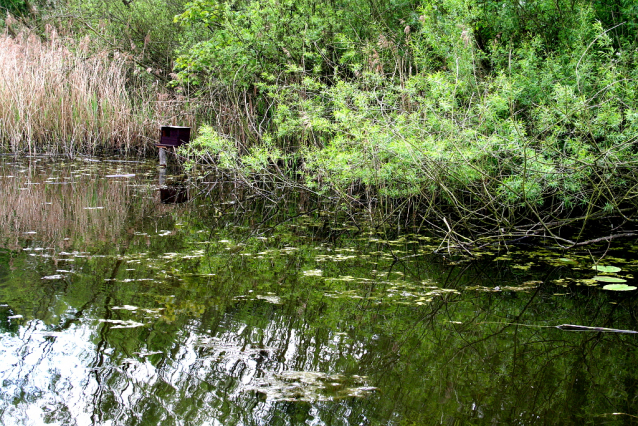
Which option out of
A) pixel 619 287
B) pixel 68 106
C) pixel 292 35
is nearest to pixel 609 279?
pixel 619 287

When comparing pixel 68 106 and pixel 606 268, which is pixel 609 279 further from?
pixel 68 106

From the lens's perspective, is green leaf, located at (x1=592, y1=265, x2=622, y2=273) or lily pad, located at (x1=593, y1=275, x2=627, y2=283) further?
green leaf, located at (x1=592, y1=265, x2=622, y2=273)

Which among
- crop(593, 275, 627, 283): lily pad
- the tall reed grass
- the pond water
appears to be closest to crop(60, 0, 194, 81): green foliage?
the tall reed grass

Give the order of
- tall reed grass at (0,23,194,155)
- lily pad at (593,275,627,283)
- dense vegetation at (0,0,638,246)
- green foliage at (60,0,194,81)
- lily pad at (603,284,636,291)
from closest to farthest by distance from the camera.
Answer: lily pad at (603,284,636,291), lily pad at (593,275,627,283), dense vegetation at (0,0,638,246), tall reed grass at (0,23,194,155), green foliage at (60,0,194,81)

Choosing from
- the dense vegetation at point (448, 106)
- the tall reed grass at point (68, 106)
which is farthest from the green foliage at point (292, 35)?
the tall reed grass at point (68, 106)

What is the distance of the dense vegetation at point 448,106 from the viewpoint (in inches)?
160

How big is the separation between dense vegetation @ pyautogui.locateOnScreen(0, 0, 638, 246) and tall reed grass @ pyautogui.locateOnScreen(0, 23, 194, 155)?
0.62 ft

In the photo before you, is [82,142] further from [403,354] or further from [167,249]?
[403,354]

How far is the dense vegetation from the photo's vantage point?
4064 millimetres

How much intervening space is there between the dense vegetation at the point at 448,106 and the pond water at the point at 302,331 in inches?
22.9

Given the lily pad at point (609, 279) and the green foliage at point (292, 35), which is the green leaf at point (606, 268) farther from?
the green foliage at point (292, 35)

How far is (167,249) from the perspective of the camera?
4.27 metres

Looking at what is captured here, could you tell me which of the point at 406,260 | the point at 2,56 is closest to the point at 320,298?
the point at 406,260

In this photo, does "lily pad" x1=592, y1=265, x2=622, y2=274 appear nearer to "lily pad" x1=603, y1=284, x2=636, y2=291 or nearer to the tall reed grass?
"lily pad" x1=603, y1=284, x2=636, y2=291
